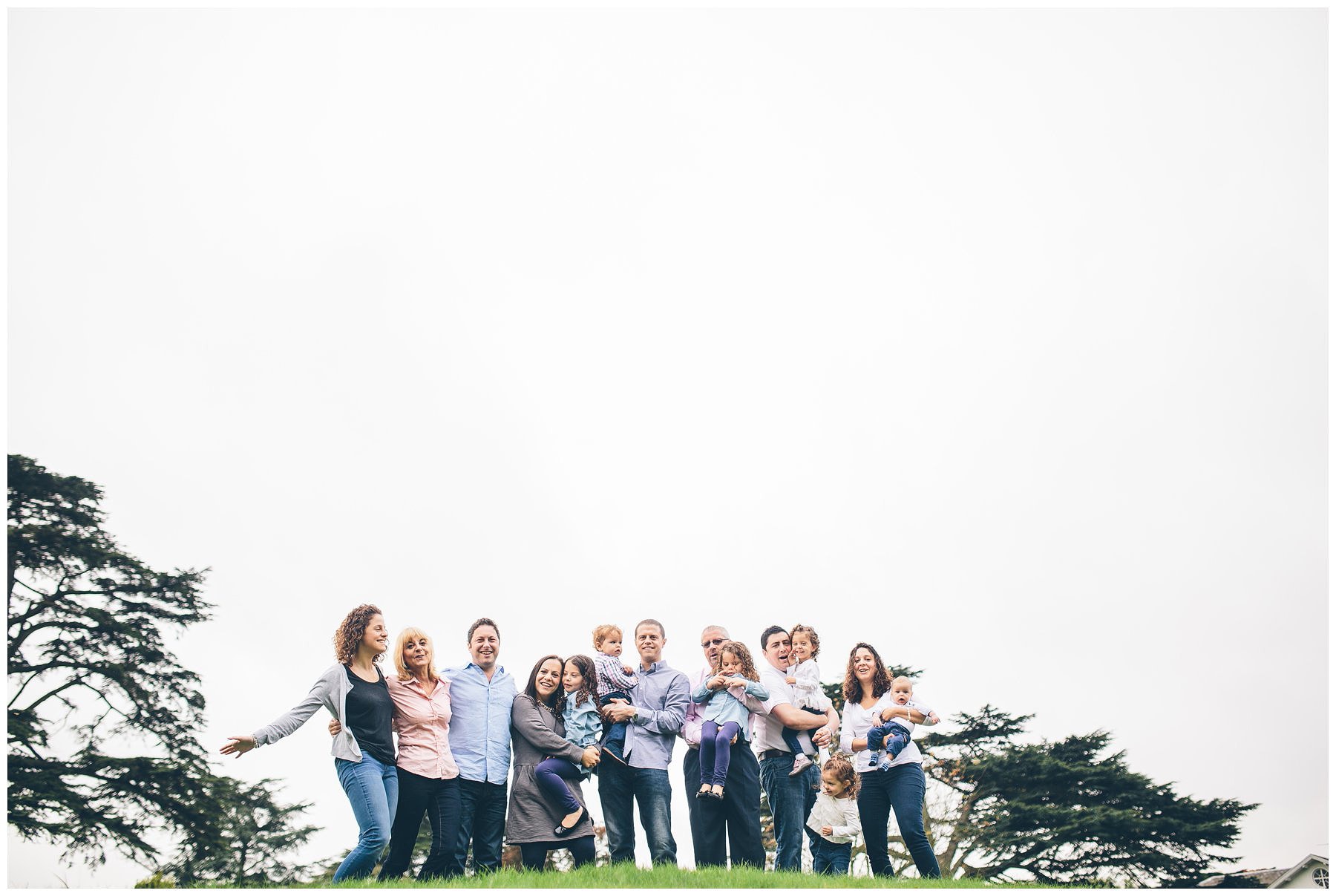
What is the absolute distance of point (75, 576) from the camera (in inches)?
957

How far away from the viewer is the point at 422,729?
848cm

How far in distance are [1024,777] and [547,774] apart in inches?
933

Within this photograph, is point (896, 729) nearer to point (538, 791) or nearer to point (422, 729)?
point (538, 791)

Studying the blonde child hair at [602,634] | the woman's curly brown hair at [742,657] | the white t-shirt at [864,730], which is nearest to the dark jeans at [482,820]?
the blonde child hair at [602,634]

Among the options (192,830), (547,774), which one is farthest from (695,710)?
(192,830)

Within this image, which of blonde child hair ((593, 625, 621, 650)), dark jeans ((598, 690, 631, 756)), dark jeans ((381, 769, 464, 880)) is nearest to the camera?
dark jeans ((381, 769, 464, 880))

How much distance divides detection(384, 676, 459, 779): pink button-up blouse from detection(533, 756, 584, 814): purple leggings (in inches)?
27.7

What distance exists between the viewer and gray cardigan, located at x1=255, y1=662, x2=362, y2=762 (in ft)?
25.0

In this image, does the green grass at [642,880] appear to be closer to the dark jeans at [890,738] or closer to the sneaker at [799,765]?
the sneaker at [799,765]

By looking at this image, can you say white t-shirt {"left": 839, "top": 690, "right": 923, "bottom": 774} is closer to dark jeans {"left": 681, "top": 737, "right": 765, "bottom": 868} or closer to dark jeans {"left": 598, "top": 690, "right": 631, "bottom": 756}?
dark jeans {"left": 681, "top": 737, "right": 765, "bottom": 868}

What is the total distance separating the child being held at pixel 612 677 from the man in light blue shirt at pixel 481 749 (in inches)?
33.3

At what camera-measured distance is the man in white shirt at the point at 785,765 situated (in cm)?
925

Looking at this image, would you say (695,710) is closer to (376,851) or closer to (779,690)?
(779,690)

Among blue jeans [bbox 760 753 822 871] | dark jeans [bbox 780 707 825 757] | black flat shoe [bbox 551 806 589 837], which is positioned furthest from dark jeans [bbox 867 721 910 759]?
black flat shoe [bbox 551 806 589 837]
